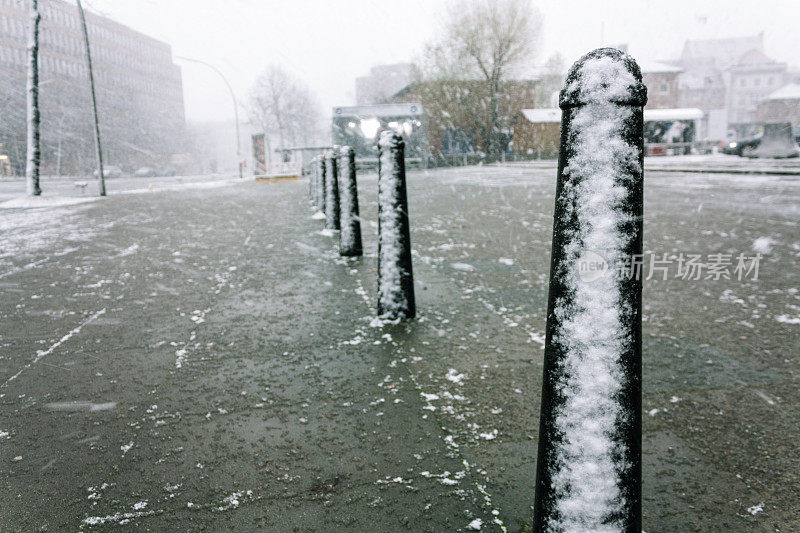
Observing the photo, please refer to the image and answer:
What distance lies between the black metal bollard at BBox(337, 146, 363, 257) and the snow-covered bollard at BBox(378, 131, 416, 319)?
1.85 metres

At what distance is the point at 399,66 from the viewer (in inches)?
4493

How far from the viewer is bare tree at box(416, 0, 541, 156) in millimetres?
43125

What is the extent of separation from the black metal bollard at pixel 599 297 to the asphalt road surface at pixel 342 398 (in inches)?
23.3

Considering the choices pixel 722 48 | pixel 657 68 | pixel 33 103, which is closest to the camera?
pixel 33 103

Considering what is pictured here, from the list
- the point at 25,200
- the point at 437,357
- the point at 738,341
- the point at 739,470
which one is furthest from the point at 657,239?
the point at 25,200

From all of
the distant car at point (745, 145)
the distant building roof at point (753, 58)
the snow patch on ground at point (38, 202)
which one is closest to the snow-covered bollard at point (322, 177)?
the snow patch on ground at point (38, 202)

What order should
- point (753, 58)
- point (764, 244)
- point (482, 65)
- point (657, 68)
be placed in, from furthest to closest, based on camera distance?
point (753, 58)
point (657, 68)
point (482, 65)
point (764, 244)

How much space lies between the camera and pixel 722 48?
114562mm

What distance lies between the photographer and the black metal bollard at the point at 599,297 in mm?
1167

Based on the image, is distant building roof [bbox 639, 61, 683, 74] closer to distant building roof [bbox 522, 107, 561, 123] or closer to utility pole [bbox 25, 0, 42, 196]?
distant building roof [bbox 522, 107, 561, 123]

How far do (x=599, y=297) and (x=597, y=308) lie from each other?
25 mm

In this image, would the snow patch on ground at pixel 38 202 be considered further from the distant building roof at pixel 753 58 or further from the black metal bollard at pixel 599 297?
the distant building roof at pixel 753 58

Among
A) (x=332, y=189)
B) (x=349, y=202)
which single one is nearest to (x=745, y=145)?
(x=332, y=189)

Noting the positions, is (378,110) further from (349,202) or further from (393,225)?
(393,225)
